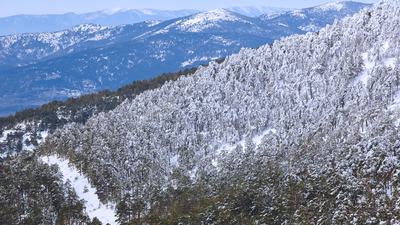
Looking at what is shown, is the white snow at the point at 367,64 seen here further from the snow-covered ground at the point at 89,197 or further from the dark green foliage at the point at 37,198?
the dark green foliage at the point at 37,198

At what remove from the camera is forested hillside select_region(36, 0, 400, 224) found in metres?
76.7

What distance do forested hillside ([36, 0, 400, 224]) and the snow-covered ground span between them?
4.44 metres

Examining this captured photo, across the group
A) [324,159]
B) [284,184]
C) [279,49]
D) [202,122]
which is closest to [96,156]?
[202,122]

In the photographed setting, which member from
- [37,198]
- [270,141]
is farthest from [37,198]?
[270,141]

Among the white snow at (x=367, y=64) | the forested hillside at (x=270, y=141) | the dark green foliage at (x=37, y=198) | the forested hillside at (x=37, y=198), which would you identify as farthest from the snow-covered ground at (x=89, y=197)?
the white snow at (x=367, y=64)

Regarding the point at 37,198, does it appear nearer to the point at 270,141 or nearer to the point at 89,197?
the point at 89,197

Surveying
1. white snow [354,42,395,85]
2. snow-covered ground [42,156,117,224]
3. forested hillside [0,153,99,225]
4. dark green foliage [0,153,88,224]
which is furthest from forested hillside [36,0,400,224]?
dark green foliage [0,153,88,224]

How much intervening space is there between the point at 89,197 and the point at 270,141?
241 ft

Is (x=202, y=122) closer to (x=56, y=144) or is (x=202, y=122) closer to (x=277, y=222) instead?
(x=56, y=144)

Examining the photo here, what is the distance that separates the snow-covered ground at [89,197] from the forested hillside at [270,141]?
4.44 m

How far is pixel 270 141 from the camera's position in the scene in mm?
121500

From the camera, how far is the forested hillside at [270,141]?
76.7 meters

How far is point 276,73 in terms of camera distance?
175500 mm

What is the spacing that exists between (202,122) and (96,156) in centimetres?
5545
